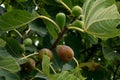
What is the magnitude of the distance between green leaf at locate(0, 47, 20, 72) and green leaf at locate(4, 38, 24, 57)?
0.15ft

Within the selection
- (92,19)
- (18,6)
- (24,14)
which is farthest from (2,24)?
(18,6)

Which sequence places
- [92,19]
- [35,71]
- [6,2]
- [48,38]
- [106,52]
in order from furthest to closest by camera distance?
[6,2] < [106,52] < [48,38] < [35,71] < [92,19]

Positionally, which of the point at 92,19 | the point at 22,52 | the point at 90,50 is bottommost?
the point at 90,50

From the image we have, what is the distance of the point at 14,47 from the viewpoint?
1.33 metres

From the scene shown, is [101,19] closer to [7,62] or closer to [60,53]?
[60,53]

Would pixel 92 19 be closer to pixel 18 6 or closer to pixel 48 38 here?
pixel 48 38

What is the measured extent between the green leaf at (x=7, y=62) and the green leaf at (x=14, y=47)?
5 cm

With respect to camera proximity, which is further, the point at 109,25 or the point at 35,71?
the point at 35,71

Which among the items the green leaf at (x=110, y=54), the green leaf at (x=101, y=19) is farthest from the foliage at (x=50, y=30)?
the green leaf at (x=110, y=54)

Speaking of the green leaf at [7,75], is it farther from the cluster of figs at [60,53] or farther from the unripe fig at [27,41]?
the unripe fig at [27,41]

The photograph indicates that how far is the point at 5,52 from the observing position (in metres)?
1.29

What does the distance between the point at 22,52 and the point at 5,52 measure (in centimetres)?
8

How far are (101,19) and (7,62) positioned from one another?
1.20ft

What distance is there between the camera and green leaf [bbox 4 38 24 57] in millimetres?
1327
